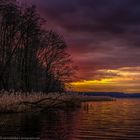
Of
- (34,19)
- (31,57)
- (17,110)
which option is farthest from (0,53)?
(17,110)

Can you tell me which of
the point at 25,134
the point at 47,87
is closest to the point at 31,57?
the point at 47,87

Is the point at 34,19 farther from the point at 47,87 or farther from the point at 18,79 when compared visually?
the point at 47,87

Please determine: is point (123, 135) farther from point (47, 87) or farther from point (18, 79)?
point (47, 87)

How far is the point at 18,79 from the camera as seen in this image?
62844 mm

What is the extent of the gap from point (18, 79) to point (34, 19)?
13.9 meters

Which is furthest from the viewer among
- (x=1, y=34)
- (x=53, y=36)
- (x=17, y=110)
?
(x=53, y=36)

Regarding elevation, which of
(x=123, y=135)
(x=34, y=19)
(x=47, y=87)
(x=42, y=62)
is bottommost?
(x=123, y=135)

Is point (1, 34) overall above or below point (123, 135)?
above

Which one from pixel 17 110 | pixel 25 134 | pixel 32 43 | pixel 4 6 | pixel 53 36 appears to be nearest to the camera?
pixel 25 134

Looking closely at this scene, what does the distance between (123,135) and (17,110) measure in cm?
1716

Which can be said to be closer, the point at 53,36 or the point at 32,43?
the point at 32,43

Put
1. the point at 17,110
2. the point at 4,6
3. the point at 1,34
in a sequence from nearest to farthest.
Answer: the point at 17,110, the point at 4,6, the point at 1,34

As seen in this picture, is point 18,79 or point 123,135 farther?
point 18,79

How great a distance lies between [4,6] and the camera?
45.9 meters
